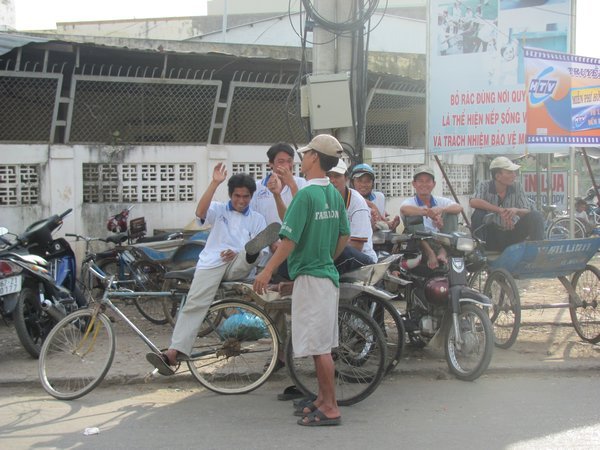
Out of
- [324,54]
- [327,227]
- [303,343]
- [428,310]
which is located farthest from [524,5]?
[303,343]

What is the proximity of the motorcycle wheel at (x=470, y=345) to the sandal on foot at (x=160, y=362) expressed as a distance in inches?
86.0

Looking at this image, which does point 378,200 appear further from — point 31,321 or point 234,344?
point 31,321

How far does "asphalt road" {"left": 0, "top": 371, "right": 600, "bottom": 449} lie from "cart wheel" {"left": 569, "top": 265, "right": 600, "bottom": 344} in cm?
115

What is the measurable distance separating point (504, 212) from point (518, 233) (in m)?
0.32

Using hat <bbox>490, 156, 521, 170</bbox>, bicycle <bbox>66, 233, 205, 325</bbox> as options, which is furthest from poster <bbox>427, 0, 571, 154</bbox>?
bicycle <bbox>66, 233, 205, 325</bbox>

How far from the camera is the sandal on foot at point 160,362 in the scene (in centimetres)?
493

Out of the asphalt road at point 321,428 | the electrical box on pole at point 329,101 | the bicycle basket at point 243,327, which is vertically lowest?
the asphalt road at point 321,428

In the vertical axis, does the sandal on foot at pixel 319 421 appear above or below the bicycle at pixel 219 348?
below

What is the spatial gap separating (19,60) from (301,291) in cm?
546

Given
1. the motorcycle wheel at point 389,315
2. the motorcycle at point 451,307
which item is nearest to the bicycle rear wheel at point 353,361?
the motorcycle wheel at point 389,315

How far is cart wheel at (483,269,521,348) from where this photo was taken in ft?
20.0

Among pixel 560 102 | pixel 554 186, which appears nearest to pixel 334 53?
pixel 560 102

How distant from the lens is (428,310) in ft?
18.7

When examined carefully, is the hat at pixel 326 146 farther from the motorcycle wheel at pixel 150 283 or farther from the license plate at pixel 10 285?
the motorcycle wheel at pixel 150 283
